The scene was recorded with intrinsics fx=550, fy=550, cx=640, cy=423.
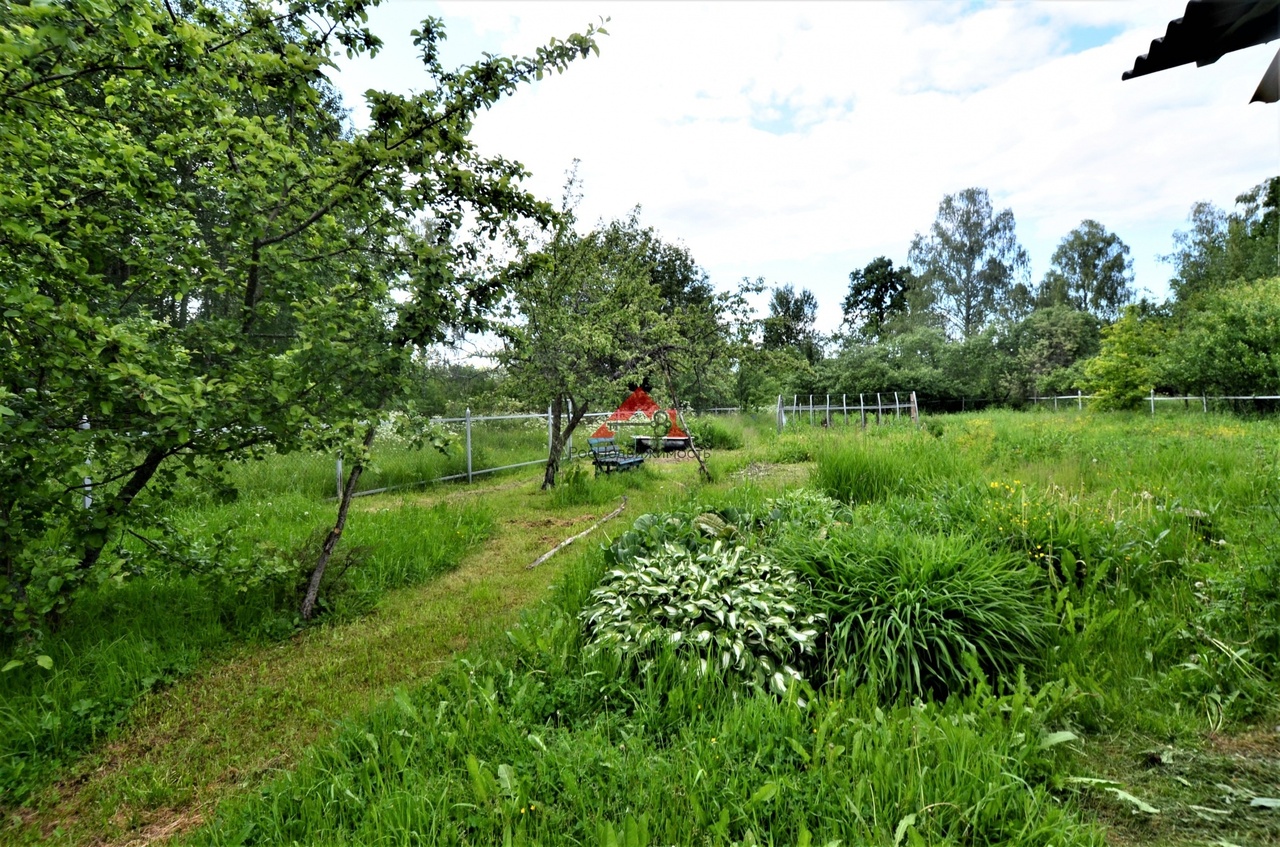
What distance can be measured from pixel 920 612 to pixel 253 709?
349 centimetres

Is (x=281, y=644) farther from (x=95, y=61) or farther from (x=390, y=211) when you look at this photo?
(x=95, y=61)

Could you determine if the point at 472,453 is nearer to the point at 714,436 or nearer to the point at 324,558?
the point at 324,558

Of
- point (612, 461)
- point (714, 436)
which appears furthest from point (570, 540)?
point (714, 436)

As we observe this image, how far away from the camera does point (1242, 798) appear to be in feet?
6.37

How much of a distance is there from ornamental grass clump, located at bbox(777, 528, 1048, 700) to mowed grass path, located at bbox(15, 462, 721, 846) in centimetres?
216

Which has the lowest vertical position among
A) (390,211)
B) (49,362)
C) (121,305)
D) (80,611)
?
(80,611)

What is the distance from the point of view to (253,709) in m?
2.83

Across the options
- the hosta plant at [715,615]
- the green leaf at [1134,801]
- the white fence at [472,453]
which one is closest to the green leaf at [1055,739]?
the green leaf at [1134,801]

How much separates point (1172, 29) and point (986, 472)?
13.7 feet

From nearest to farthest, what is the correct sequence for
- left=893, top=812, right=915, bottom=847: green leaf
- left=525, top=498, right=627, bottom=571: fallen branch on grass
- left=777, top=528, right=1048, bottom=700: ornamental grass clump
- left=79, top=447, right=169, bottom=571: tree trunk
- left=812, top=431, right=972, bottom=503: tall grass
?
left=893, top=812, right=915, bottom=847: green leaf, left=777, top=528, right=1048, bottom=700: ornamental grass clump, left=79, top=447, right=169, bottom=571: tree trunk, left=525, top=498, right=627, bottom=571: fallen branch on grass, left=812, top=431, right=972, bottom=503: tall grass

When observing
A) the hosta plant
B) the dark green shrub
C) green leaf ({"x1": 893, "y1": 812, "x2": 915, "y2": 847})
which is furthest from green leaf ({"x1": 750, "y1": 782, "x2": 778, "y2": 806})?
the dark green shrub

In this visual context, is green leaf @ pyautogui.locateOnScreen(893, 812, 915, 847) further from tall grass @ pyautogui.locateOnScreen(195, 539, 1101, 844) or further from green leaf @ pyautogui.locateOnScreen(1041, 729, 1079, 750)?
green leaf @ pyautogui.locateOnScreen(1041, 729, 1079, 750)

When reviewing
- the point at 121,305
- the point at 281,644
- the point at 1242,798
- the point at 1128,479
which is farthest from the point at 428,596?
the point at 1128,479

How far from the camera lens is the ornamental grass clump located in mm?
2689
